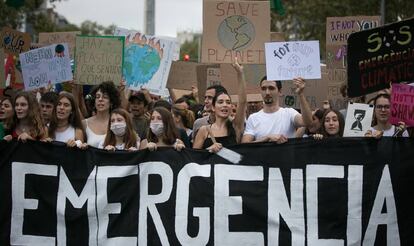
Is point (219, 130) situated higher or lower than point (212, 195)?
higher

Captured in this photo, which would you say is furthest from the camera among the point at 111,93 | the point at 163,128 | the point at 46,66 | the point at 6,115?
the point at 46,66

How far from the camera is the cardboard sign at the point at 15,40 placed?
44.7ft

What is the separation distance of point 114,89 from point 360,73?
7.61 ft

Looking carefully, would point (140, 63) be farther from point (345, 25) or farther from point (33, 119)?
point (33, 119)

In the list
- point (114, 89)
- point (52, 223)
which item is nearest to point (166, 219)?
point (52, 223)

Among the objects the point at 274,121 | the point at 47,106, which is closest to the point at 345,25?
the point at 274,121

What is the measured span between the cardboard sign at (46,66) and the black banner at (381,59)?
3.80 m

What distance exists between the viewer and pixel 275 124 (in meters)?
8.94

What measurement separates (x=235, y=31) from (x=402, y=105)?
10.9 ft

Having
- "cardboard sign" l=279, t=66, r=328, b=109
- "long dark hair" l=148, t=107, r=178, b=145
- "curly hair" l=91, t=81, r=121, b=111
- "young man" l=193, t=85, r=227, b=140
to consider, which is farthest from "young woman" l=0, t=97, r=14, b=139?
"cardboard sign" l=279, t=66, r=328, b=109

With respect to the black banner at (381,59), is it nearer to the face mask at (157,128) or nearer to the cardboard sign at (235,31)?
the face mask at (157,128)

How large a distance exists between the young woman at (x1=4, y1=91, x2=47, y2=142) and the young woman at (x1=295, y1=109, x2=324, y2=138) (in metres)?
2.26

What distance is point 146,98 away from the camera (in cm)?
1111

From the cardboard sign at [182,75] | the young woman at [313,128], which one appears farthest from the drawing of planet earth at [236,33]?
the cardboard sign at [182,75]
